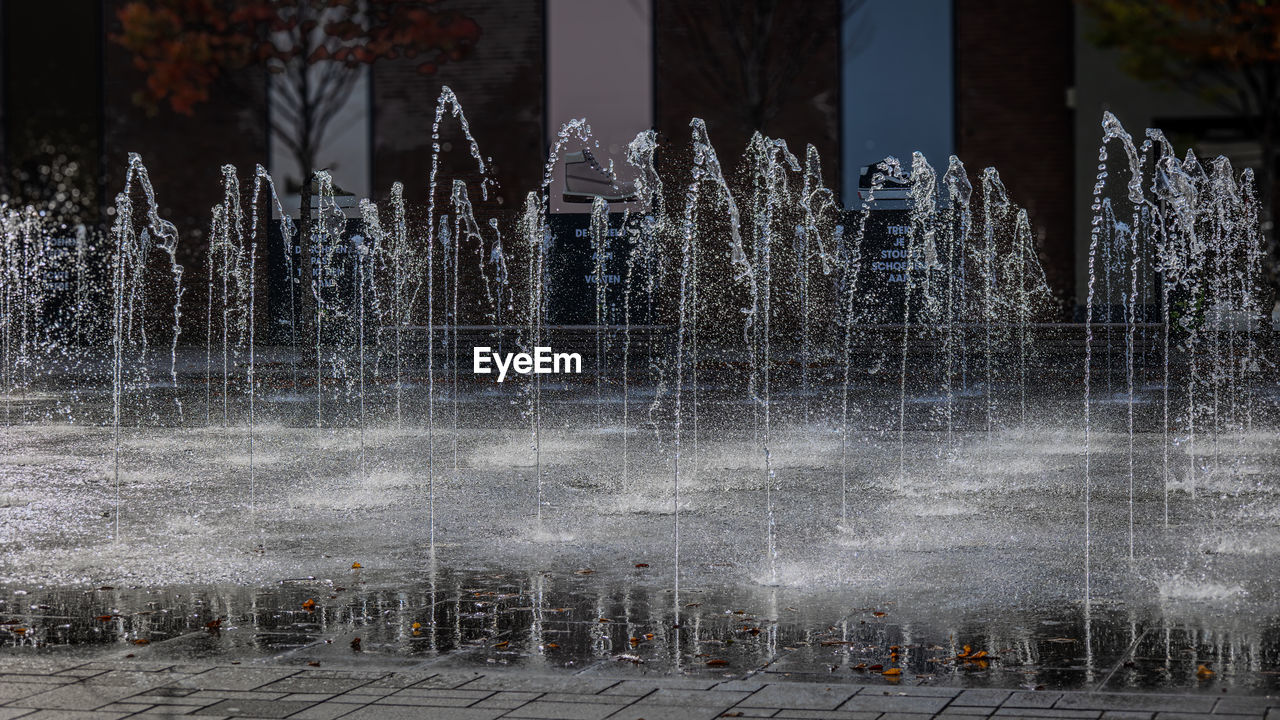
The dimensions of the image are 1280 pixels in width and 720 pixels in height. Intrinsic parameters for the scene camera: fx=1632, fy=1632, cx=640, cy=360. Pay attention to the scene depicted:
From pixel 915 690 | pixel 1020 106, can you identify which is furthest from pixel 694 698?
pixel 1020 106

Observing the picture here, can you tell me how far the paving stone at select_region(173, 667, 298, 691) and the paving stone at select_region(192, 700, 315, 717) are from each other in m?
0.19

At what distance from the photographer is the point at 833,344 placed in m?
23.6

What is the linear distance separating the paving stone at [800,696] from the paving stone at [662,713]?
16 cm

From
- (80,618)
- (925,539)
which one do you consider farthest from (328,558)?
(925,539)

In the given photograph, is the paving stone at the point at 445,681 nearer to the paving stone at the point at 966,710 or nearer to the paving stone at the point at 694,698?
the paving stone at the point at 694,698

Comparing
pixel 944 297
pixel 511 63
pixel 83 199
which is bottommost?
pixel 944 297

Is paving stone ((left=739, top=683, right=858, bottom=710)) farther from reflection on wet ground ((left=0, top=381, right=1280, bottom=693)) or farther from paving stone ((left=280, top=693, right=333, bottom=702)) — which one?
paving stone ((left=280, top=693, right=333, bottom=702))

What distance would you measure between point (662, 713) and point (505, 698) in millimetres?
526

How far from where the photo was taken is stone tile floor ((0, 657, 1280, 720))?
4871 mm

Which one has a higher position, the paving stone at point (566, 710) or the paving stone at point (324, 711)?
the paving stone at point (566, 710)

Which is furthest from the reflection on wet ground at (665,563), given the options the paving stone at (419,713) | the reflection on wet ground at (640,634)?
the paving stone at (419,713)

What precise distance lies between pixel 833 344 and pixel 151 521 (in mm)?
15423

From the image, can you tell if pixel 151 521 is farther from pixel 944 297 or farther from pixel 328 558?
pixel 944 297

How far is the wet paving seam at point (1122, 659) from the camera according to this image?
519 centimetres
